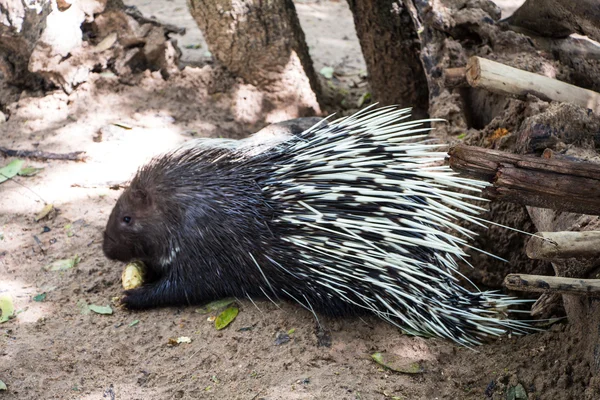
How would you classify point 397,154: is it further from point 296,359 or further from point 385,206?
point 296,359

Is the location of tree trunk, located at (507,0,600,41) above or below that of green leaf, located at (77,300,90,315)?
above

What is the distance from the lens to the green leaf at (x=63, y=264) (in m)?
3.46

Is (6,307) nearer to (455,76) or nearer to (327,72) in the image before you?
(455,76)

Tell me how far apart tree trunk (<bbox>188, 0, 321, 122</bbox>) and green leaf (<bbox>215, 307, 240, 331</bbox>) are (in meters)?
2.12

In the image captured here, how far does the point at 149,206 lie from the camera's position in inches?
133

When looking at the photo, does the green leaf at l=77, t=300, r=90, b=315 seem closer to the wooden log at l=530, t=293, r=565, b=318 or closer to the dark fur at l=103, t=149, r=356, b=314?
the dark fur at l=103, t=149, r=356, b=314

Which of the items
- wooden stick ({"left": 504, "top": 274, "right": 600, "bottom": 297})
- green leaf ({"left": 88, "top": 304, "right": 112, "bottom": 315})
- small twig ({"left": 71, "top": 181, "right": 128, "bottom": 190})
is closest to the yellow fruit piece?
green leaf ({"left": 88, "top": 304, "right": 112, "bottom": 315})

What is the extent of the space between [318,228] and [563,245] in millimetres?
1162

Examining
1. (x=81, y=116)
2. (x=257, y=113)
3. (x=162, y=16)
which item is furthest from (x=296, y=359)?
(x=162, y=16)

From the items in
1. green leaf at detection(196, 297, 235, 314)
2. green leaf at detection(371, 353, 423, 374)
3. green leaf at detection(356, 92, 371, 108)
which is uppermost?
green leaf at detection(356, 92, 371, 108)

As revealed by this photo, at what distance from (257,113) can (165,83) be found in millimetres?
787

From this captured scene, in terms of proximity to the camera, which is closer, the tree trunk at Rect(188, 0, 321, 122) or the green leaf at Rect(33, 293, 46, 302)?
the green leaf at Rect(33, 293, 46, 302)

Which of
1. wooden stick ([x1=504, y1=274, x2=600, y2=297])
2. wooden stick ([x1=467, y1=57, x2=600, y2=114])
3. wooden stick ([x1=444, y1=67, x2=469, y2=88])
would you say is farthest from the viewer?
wooden stick ([x1=444, y1=67, x2=469, y2=88])

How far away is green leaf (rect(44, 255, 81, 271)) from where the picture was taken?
3465mm
